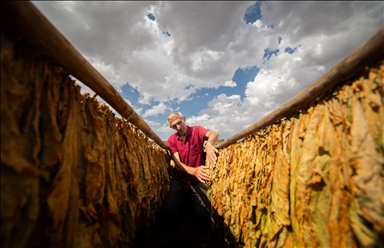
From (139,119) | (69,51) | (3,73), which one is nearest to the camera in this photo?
(3,73)

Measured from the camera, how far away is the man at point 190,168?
4.31 meters

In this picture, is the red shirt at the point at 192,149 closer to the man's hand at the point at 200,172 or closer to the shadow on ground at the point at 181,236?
the man's hand at the point at 200,172

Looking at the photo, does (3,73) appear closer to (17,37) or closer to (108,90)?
(17,37)

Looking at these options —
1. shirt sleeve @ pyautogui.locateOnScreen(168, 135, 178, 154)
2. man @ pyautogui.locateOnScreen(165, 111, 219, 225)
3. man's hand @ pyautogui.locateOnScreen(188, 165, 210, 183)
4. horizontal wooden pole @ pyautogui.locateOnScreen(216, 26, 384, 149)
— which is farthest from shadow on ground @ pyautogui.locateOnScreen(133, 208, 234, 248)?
horizontal wooden pole @ pyautogui.locateOnScreen(216, 26, 384, 149)

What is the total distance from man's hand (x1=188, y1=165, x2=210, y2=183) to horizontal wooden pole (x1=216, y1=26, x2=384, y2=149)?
2.93 metres

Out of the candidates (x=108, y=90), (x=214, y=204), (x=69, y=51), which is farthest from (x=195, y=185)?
(x=69, y=51)

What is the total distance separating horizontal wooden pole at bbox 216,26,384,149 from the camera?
3.07 feet

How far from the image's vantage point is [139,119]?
2.73 m

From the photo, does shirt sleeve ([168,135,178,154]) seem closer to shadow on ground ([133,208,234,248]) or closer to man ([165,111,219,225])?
man ([165,111,219,225])

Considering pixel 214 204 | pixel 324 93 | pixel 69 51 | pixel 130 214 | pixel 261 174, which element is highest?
pixel 69 51

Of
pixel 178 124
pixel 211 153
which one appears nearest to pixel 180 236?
pixel 211 153

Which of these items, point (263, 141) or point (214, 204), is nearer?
point (263, 141)

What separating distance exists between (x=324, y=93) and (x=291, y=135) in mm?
473

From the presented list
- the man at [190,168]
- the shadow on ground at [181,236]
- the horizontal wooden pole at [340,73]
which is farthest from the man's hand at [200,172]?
the horizontal wooden pole at [340,73]
